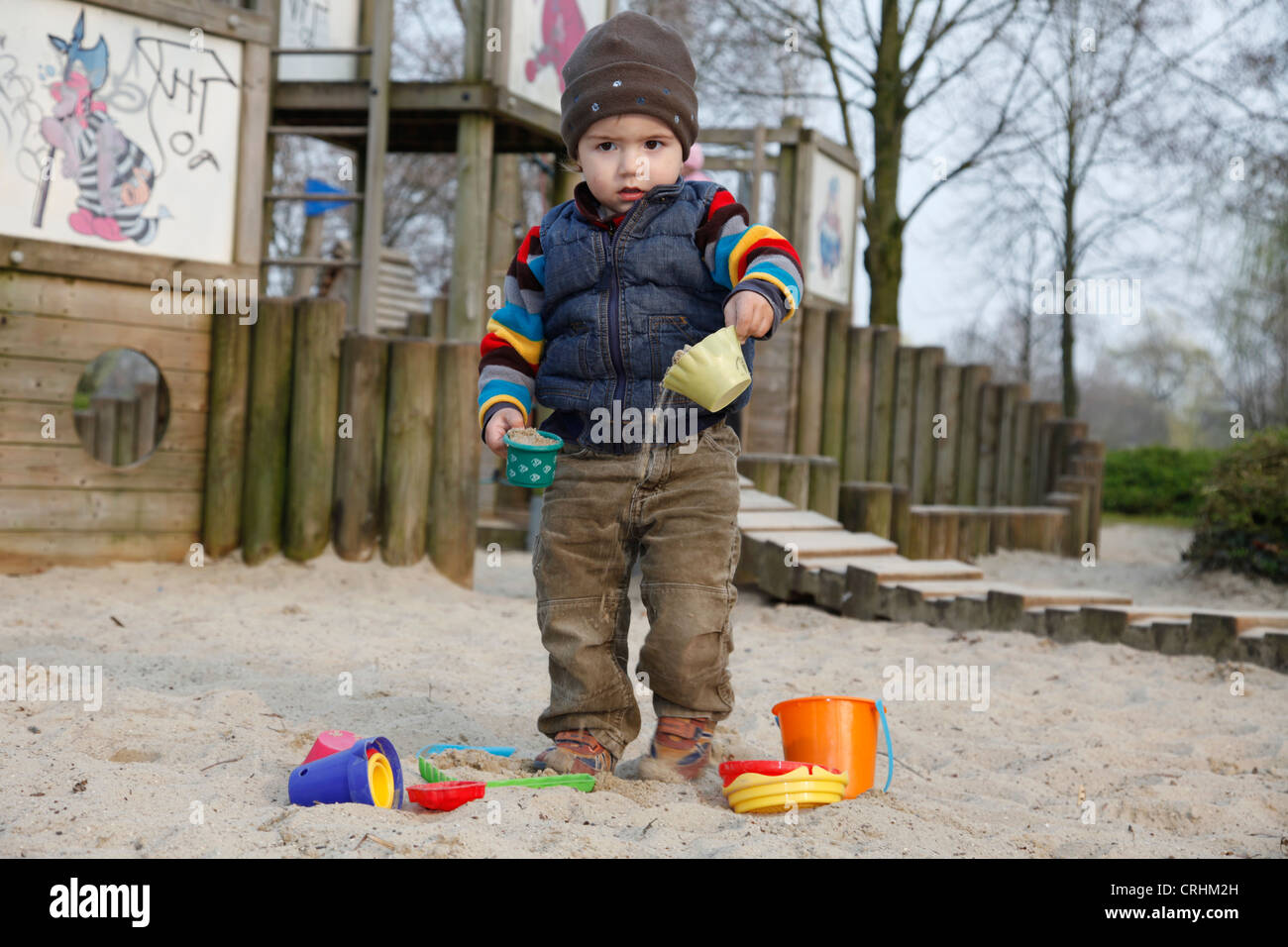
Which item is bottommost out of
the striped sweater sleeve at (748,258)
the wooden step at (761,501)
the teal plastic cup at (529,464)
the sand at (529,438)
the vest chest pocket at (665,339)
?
the wooden step at (761,501)

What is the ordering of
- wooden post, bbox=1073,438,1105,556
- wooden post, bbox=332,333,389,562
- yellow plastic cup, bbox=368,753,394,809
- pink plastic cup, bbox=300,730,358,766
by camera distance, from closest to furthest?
1. yellow plastic cup, bbox=368,753,394,809
2. pink plastic cup, bbox=300,730,358,766
3. wooden post, bbox=332,333,389,562
4. wooden post, bbox=1073,438,1105,556

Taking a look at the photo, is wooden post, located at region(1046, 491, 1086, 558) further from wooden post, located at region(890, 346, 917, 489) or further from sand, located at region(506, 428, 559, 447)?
sand, located at region(506, 428, 559, 447)

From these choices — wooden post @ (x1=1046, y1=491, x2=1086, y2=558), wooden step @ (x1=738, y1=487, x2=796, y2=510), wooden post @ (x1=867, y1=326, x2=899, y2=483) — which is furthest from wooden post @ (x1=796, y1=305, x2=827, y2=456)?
wooden post @ (x1=1046, y1=491, x2=1086, y2=558)

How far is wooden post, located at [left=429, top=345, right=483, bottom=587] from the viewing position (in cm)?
572

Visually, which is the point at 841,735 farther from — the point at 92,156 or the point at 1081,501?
the point at 1081,501

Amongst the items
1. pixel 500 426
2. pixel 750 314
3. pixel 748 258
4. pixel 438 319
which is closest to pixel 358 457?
pixel 500 426

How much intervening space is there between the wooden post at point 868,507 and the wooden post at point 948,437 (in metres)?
1.94

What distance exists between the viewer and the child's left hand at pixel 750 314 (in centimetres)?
254

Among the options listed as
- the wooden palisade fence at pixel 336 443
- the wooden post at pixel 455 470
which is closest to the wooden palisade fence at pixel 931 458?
the wooden post at pixel 455 470

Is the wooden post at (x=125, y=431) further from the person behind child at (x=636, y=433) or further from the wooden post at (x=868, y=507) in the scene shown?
the person behind child at (x=636, y=433)

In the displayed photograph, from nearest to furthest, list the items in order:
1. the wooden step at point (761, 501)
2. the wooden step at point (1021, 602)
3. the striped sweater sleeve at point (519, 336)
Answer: the striped sweater sleeve at point (519, 336)
the wooden step at point (1021, 602)
the wooden step at point (761, 501)

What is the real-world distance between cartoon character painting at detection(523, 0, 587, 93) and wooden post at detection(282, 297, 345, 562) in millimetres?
3137

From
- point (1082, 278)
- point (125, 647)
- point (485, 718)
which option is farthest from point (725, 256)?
point (1082, 278)

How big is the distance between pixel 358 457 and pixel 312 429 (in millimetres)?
245
